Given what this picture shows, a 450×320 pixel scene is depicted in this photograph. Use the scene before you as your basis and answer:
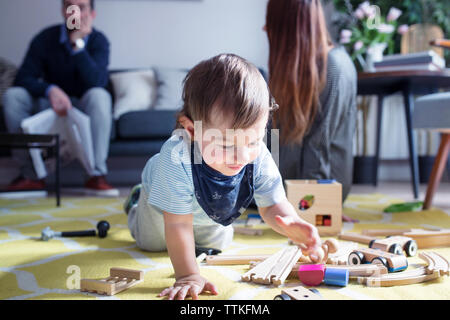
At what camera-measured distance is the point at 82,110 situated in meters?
1.88

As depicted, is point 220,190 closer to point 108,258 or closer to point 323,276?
point 323,276

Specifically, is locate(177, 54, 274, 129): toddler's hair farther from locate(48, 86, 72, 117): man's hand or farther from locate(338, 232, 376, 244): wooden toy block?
locate(48, 86, 72, 117): man's hand

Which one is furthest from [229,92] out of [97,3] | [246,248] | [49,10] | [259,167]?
[49,10]

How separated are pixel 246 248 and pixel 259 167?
0.31 metres

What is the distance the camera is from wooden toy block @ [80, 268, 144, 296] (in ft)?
2.02

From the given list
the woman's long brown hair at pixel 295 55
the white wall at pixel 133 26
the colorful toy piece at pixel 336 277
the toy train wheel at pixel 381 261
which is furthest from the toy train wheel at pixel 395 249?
the white wall at pixel 133 26

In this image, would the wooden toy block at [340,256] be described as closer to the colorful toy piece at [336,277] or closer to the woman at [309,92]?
the colorful toy piece at [336,277]

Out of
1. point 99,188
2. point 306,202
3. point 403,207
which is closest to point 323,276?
point 306,202

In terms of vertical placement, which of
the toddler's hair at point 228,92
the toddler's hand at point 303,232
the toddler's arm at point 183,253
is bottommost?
the toddler's arm at point 183,253

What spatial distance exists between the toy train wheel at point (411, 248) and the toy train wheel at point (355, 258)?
0.15m

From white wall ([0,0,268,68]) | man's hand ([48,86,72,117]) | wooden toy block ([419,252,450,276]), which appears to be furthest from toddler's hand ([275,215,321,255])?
white wall ([0,0,268,68])

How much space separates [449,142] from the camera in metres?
1.38

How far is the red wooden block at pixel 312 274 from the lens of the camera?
0.65 m
